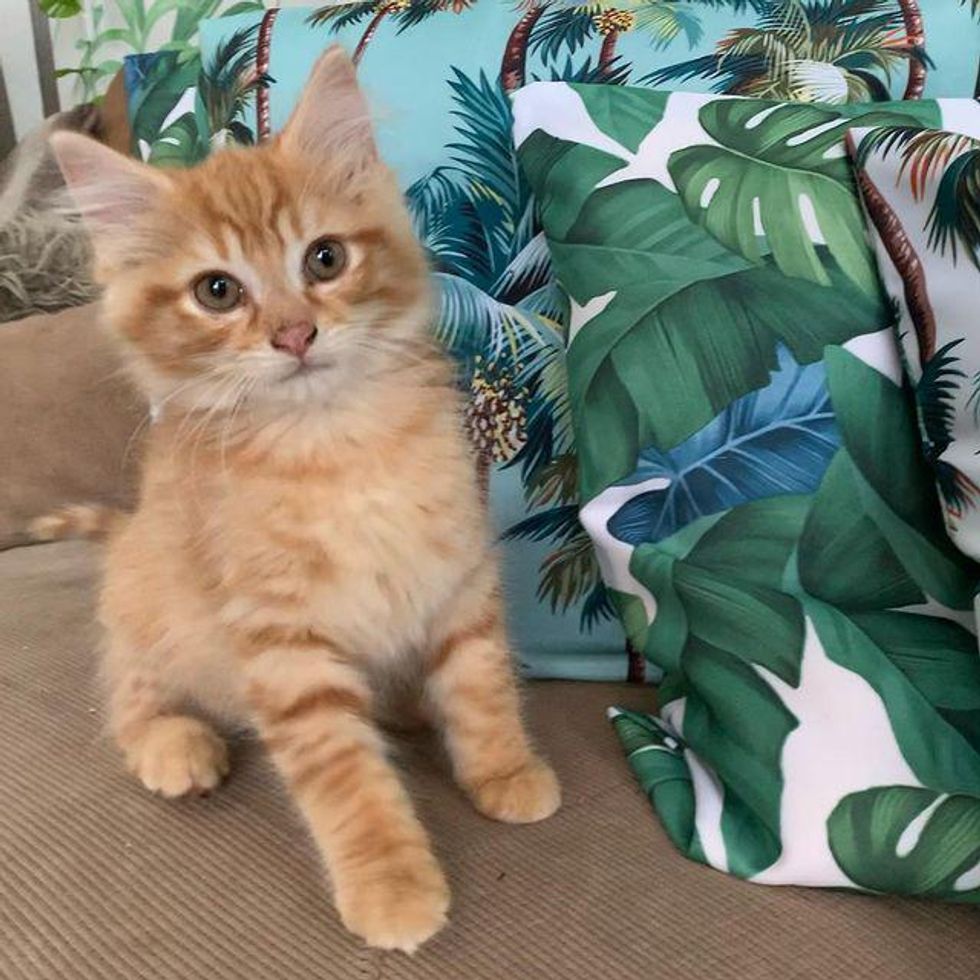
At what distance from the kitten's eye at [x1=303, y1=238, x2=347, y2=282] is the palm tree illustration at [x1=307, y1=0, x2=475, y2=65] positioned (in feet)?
0.96

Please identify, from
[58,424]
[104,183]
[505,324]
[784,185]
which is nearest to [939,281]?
[784,185]

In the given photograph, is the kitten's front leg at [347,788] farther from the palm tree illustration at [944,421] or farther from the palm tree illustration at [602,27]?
the palm tree illustration at [602,27]

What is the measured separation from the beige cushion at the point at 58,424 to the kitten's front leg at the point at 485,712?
2.06 feet

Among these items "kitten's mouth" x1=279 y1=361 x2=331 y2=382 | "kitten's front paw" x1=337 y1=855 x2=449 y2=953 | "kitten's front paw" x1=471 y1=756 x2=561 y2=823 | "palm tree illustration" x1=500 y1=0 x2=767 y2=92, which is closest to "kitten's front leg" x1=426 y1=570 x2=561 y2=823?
"kitten's front paw" x1=471 y1=756 x2=561 y2=823

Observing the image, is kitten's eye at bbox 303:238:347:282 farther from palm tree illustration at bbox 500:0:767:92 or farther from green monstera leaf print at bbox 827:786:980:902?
Result: green monstera leaf print at bbox 827:786:980:902

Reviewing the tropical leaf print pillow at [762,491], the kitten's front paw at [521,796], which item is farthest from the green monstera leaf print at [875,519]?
the kitten's front paw at [521,796]

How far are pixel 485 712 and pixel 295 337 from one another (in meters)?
0.38

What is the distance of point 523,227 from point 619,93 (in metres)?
0.18

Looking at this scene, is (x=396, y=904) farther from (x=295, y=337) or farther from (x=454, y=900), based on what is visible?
(x=295, y=337)

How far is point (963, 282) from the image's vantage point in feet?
2.47

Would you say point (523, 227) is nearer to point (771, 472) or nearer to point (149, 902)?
point (771, 472)

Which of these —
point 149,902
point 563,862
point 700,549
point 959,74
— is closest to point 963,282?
point 700,549

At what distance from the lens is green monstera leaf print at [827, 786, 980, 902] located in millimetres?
728

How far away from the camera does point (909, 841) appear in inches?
28.9
